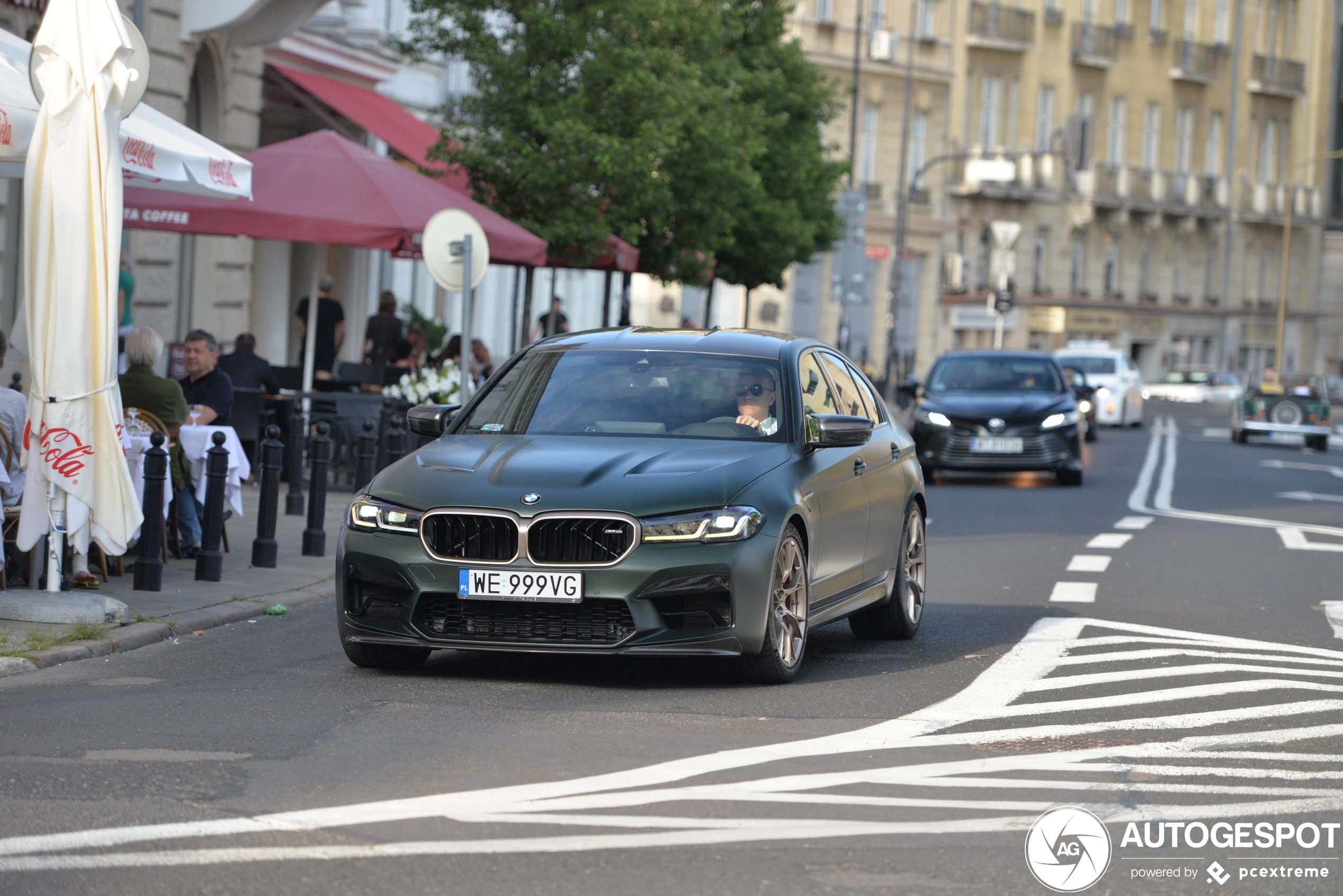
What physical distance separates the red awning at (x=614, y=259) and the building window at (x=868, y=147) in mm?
41609

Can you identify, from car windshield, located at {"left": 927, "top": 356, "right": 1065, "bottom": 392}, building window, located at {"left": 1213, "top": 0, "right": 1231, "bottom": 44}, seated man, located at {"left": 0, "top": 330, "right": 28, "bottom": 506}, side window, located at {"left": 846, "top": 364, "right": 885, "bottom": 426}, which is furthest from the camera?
building window, located at {"left": 1213, "top": 0, "right": 1231, "bottom": 44}

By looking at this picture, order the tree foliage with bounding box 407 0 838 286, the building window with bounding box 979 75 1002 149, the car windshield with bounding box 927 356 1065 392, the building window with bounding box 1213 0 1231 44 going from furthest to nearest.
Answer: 1. the building window with bounding box 1213 0 1231 44
2. the building window with bounding box 979 75 1002 149
3. the tree foliage with bounding box 407 0 838 286
4. the car windshield with bounding box 927 356 1065 392

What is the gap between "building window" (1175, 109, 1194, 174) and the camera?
81.2 metres

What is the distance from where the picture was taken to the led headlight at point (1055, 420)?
78.9 ft

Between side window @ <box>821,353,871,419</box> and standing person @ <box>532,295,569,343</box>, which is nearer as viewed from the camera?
side window @ <box>821,353,871,419</box>

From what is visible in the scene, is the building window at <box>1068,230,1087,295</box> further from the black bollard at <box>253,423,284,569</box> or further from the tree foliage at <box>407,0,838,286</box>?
the black bollard at <box>253,423,284,569</box>

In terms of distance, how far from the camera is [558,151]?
25.5 m

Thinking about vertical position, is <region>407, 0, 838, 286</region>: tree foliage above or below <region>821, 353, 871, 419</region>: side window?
above

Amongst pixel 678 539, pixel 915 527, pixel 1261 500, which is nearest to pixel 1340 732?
pixel 678 539

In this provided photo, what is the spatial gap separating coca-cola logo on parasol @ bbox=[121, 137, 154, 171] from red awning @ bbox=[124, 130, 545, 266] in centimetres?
413

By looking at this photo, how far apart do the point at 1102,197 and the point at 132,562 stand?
2642 inches

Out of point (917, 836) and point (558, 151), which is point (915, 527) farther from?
point (558, 151)

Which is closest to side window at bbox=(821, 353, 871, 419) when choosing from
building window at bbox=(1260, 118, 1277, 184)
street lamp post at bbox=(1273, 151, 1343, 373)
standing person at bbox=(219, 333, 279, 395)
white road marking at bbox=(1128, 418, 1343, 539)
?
standing person at bbox=(219, 333, 279, 395)

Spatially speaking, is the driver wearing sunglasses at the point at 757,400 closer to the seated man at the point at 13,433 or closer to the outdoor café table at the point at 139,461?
the seated man at the point at 13,433
